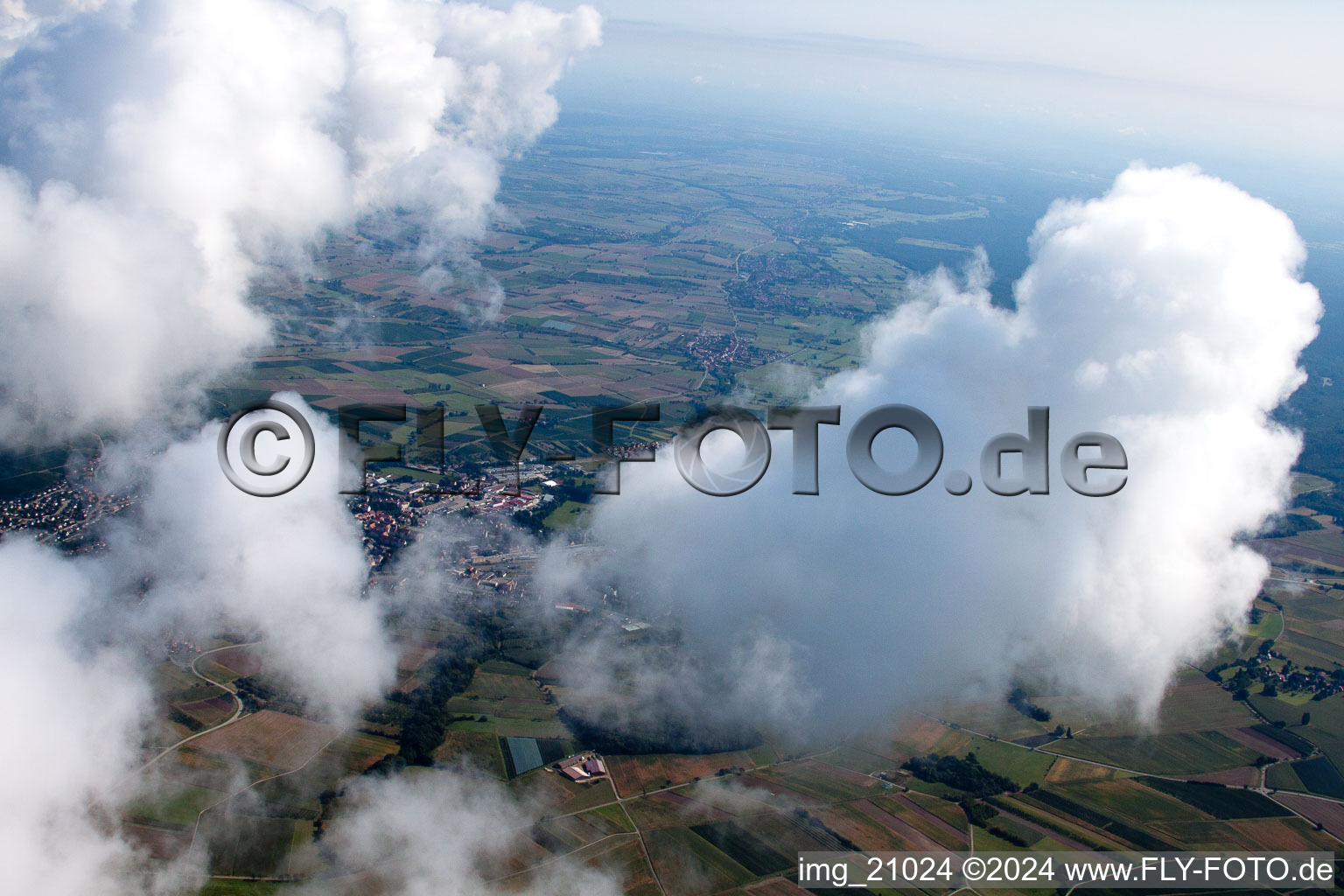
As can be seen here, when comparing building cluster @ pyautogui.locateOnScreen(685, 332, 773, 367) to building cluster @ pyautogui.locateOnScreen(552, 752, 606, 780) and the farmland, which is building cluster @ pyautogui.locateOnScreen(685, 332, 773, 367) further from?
building cluster @ pyautogui.locateOnScreen(552, 752, 606, 780)

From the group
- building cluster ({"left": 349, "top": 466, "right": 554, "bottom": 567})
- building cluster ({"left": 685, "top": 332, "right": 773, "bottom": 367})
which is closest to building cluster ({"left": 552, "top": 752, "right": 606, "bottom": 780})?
building cluster ({"left": 349, "top": 466, "right": 554, "bottom": 567})

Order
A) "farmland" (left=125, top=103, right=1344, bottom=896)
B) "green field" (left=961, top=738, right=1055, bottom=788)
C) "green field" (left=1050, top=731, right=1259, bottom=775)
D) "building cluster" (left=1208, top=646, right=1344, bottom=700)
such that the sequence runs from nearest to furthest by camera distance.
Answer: "farmland" (left=125, top=103, right=1344, bottom=896) < "green field" (left=961, top=738, right=1055, bottom=788) < "green field" (left=1050, top=731, right=1259, bottom=775) < "building cluster" (left=1208, top=646, right=1344, bottom=700)

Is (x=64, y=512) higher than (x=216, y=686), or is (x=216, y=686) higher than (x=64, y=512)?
(x=64, y=512)

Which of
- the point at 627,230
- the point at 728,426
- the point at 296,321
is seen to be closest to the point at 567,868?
the point at 728,426

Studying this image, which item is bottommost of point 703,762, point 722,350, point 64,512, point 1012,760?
point 1012,760

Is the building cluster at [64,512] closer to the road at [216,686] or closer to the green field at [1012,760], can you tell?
the road at [216,686]

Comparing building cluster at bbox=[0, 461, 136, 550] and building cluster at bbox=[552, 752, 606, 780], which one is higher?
building cluster at bbox=[0, 461, 136, 550]

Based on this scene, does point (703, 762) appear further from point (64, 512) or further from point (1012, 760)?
point (64, 512)

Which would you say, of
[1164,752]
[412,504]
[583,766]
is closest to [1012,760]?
[1164,752]
